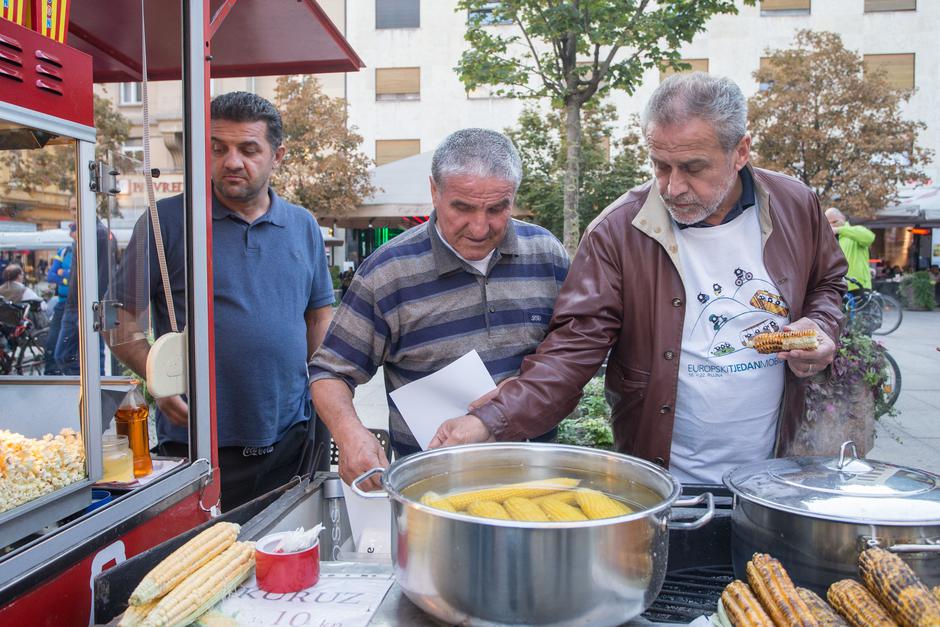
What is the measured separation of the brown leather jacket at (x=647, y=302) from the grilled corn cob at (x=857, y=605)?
35.6 inches

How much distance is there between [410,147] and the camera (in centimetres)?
2575

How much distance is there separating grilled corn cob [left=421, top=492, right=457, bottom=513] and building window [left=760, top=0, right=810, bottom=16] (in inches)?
1054

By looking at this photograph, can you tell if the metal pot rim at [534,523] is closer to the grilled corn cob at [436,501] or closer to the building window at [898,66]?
the grilled corn cob at [436,501]

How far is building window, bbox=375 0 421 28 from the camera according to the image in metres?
25.6

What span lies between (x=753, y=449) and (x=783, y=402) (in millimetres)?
171

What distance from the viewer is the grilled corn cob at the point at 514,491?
4.27ft

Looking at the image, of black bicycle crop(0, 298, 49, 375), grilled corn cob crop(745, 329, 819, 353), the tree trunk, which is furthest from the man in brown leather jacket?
the tree trunk

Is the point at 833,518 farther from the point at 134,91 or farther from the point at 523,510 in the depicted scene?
the point at 134,91

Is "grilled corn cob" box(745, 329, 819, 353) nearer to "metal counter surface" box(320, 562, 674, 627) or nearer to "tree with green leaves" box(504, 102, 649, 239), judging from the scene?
"metal counter surface" box(320, 562, 674, 627)

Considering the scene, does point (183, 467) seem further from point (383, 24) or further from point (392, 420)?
point (383, 24)

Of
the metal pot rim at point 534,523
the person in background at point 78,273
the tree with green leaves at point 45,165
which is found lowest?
the metal pot rim at point 534,523

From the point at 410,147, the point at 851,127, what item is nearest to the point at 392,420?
the point at 851,127

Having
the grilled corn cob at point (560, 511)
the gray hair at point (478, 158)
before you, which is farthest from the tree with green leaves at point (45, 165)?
the grilled corn cob at point (560, 511)

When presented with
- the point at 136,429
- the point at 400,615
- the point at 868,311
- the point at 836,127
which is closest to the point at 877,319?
the point at 868,311
